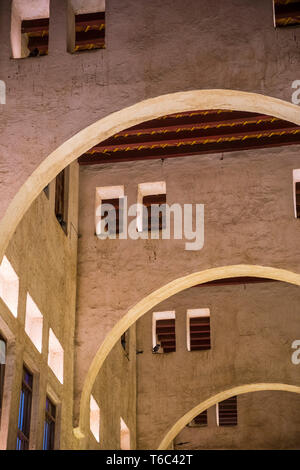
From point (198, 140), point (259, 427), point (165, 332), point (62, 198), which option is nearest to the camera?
point (62, 198)

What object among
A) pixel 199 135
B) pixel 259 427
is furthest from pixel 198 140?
pixel 259 427

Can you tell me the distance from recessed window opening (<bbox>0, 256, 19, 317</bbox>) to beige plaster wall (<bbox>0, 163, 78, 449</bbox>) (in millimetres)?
106

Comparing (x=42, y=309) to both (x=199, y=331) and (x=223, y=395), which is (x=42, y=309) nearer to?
(x=223, y=395)

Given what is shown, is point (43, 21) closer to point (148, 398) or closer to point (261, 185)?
point (261, 185)

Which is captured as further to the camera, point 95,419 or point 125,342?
point 125,342

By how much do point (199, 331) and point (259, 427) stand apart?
431cm

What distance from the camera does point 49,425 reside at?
1648 centimetres

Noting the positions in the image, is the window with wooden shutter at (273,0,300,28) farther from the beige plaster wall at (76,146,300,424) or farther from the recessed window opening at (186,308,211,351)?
the recessed window opening at (186,308,211,351)

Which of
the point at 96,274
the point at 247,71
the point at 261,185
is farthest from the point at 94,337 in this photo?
the point at 247,71

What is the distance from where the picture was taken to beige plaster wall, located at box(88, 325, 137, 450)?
20.8 meters

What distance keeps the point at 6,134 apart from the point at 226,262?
23.6 feet

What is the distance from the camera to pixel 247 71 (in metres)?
12.3

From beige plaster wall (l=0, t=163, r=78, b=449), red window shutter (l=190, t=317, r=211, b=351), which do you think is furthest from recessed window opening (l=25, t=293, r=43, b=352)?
red window shutter (l=190, t=317, r=211, b=351)

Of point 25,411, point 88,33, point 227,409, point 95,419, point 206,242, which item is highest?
point 88,33
